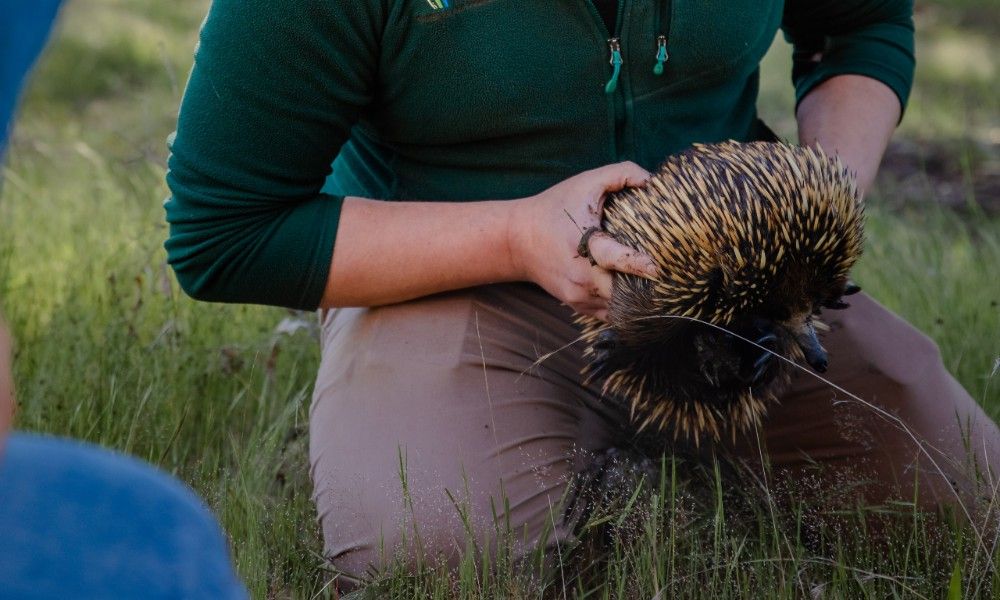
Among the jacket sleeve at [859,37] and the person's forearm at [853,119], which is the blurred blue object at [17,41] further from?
the jacket sleeve at [859,37]

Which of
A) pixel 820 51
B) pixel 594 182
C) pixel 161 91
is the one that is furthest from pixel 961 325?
pixel 161 91

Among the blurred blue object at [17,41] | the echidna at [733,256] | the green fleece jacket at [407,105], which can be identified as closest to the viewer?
→ the blurred blue object at [17,41]

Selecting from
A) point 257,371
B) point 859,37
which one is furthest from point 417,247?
point 859,37

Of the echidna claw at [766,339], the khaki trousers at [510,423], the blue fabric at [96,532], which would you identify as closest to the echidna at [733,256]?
the echidna claw at [766,339]

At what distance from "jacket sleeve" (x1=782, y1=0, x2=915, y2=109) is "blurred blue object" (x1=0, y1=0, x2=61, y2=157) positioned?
1.67 metres

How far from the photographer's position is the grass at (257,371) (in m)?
1.46

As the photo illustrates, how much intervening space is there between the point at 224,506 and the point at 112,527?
37.1 inches

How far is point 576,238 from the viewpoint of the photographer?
150cm

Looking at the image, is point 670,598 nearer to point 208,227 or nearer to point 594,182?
point 594,182

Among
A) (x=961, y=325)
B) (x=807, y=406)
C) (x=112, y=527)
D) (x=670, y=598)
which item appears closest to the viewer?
(x=112, y=527)

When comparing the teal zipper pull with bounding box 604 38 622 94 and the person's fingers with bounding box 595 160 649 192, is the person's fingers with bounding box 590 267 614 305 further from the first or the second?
the teal zipper pull with bounding box 604 38 622 94

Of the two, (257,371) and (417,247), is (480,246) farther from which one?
(257,371)

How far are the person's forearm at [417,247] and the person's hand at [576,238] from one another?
56mm

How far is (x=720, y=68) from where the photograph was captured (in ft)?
5.71
